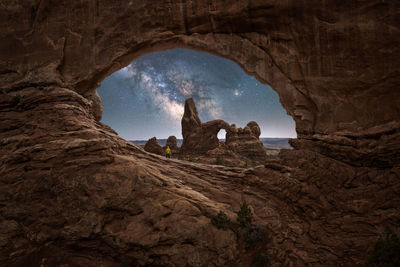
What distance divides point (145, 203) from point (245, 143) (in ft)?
109

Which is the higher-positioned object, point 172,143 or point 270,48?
point 270,48

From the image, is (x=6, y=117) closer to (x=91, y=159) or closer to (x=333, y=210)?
(x=91, y=159)

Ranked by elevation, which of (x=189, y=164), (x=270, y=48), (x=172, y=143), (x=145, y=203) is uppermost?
(x=270, y=48)

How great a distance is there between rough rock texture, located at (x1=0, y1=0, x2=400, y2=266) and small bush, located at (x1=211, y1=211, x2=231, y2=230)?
17cm

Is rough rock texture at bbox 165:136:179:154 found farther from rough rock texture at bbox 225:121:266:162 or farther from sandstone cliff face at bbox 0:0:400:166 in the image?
sandstone cliff face at bbox 0:0:400:166

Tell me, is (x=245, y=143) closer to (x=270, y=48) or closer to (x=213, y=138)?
(x=213, y=138)

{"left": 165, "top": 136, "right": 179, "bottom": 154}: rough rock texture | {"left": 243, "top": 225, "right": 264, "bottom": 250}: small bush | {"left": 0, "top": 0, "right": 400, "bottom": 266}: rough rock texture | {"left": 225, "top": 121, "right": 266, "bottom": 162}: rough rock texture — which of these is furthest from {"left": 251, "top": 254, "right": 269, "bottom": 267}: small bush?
{"left": 165, "top": 136, "right": 179, "bottom": 154}: rough rock texture

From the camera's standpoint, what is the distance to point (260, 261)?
220 inches

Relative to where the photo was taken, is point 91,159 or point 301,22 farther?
point 301,22

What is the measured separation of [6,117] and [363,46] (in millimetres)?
14227

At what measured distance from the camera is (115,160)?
688 centimetres

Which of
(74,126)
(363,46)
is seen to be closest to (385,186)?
(363,46)

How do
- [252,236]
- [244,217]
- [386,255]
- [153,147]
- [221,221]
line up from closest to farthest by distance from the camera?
[386,255], [252,236], [221,221], [244,217], [153,147]

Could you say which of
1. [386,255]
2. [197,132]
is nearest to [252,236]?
[386,255]
